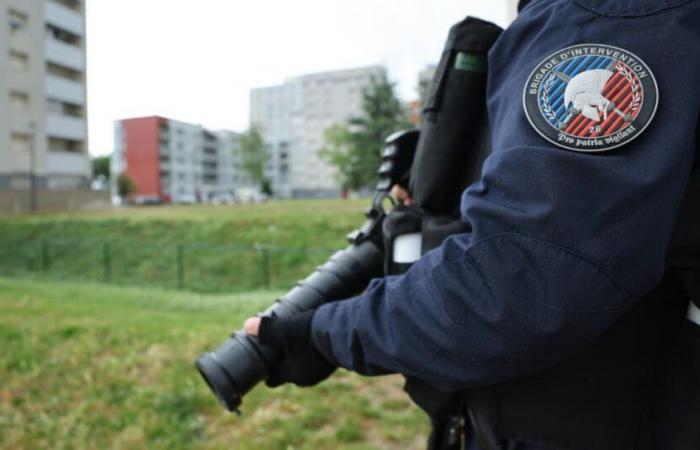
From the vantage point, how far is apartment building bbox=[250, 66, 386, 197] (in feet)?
272

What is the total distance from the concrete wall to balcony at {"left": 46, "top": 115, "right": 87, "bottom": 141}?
4418 mm

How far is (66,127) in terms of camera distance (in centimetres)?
3672

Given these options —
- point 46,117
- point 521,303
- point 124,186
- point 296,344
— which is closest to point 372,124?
point 46,117

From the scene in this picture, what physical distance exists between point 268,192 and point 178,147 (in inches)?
673

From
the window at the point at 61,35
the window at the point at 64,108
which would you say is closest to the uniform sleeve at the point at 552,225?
the window at the point at 61,35

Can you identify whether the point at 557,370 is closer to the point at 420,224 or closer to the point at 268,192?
the point at 420,224

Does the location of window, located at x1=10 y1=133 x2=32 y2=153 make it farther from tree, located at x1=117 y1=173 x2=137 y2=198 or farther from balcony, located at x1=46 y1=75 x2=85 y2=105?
tree, located at x1=117 y1=173 x2=137 y2=198

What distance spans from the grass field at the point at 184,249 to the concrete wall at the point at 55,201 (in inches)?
454

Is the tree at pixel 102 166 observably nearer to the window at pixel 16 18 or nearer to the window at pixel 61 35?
the window at pixel 61 35

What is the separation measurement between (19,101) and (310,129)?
68.1m

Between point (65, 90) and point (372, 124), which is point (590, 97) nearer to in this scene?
point (372, 124)

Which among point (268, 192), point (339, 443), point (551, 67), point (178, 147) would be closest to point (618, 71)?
point (551, 67)

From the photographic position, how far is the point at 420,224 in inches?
49.2

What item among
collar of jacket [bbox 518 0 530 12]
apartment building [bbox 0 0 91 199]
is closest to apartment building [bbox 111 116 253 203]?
apartment building [bbox 0 0 91 199]
